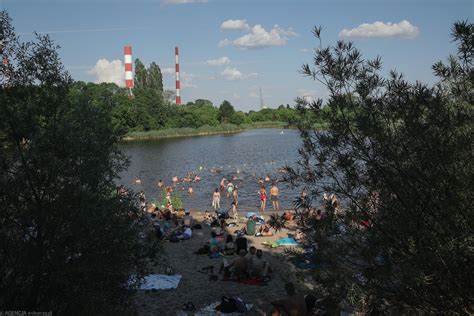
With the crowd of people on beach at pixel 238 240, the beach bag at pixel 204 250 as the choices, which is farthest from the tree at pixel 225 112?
the beach bag at pixel 204 250

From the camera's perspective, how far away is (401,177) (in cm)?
512

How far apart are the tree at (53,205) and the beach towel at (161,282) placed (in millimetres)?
4336

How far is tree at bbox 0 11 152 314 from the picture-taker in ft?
20.6

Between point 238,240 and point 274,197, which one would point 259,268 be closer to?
point 238,240

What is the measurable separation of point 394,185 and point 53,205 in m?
4.83

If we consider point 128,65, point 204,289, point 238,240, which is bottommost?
point 204,289

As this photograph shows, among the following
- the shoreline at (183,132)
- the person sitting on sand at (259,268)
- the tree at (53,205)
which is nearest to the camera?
the tree at (53,205)

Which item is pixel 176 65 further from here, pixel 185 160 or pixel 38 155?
pixel 38 155

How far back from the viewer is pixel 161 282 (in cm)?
1196

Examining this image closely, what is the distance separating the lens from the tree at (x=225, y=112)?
127975 millimetres

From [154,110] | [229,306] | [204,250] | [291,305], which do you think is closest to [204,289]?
[229,306]

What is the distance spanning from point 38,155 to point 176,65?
10528 centimetres

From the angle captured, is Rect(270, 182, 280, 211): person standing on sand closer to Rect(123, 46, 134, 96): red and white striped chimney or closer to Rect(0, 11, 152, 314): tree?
Rect(0, 11, 152, 314): tree

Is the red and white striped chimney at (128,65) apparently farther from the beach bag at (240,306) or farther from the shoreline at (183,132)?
the beach bag at (240,306)
